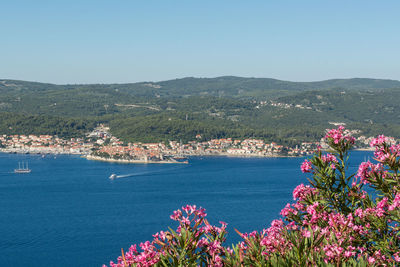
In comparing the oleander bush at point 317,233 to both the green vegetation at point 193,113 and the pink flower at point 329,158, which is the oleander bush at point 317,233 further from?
the green vegetation at point 193,113

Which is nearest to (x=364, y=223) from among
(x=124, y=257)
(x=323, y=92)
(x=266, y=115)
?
(x=124, y=257)

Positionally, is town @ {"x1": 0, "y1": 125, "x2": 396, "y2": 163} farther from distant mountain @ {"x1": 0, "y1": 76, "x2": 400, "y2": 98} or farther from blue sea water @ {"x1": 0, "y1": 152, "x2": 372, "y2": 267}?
distant mountain @ {"x1": 0, "y1": 76, "x2": 400, "y2": 98}

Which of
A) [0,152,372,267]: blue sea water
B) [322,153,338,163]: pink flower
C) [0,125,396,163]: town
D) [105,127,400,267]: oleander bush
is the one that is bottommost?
[0,125,396,163]: town

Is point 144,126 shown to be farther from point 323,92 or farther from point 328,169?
point 328,169

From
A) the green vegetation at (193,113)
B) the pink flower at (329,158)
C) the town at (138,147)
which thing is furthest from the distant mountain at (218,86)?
the pink flower at (329,158)

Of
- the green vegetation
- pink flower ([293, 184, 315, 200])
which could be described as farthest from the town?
pink flower ([293, 184, 315, 200])

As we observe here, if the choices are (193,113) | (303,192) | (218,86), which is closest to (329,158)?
(303,192)

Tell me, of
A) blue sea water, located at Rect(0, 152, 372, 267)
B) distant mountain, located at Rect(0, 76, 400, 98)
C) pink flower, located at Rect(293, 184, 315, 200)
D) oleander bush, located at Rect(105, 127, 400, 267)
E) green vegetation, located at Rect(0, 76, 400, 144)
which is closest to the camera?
oleander bush, located at Rect(105, 127, 400, 267)
